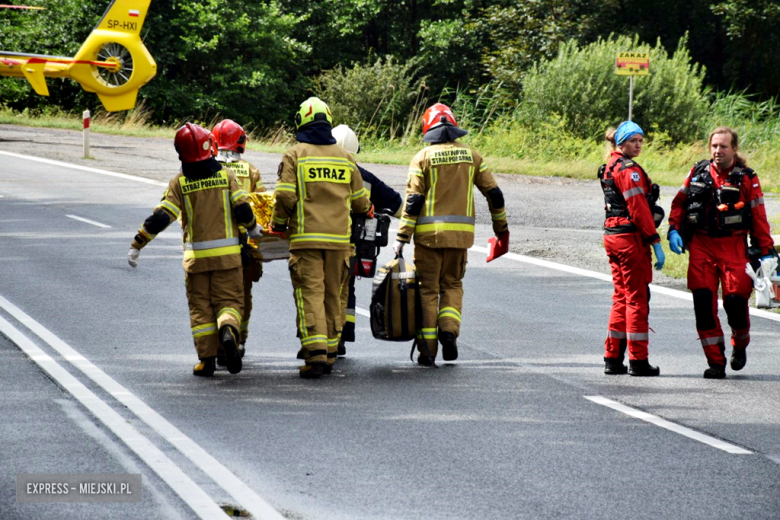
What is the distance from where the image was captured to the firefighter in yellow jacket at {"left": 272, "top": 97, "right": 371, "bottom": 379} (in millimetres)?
7723

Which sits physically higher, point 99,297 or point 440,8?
point 440,8

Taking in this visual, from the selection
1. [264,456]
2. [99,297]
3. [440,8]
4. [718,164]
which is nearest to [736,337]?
[718,164]

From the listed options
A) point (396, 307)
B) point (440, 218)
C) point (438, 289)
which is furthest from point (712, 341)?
point (396, 307)

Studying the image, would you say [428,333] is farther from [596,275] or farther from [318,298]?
[596,275]

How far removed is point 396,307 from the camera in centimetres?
817

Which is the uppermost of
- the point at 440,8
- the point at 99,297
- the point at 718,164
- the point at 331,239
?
the point at 440,8

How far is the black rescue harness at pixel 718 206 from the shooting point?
7863 millimetres

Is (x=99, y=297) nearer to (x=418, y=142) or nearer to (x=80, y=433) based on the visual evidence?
(x=80, y=433)

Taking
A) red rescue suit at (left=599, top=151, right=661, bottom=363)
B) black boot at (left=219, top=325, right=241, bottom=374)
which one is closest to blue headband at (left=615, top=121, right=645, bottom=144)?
red rescue suit at (left=599, top=151, right=661, bottom=363)

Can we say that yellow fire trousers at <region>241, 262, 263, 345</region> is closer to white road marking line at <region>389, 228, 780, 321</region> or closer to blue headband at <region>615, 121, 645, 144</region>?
blue headband at <region>615, 121, 645, 144</region>

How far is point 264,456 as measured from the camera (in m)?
5.86

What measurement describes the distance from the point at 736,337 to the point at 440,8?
4290 cm

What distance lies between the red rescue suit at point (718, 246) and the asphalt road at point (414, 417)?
0.45 metres

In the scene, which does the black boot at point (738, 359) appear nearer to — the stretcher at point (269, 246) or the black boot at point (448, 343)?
the black boot at point (448, 343)
